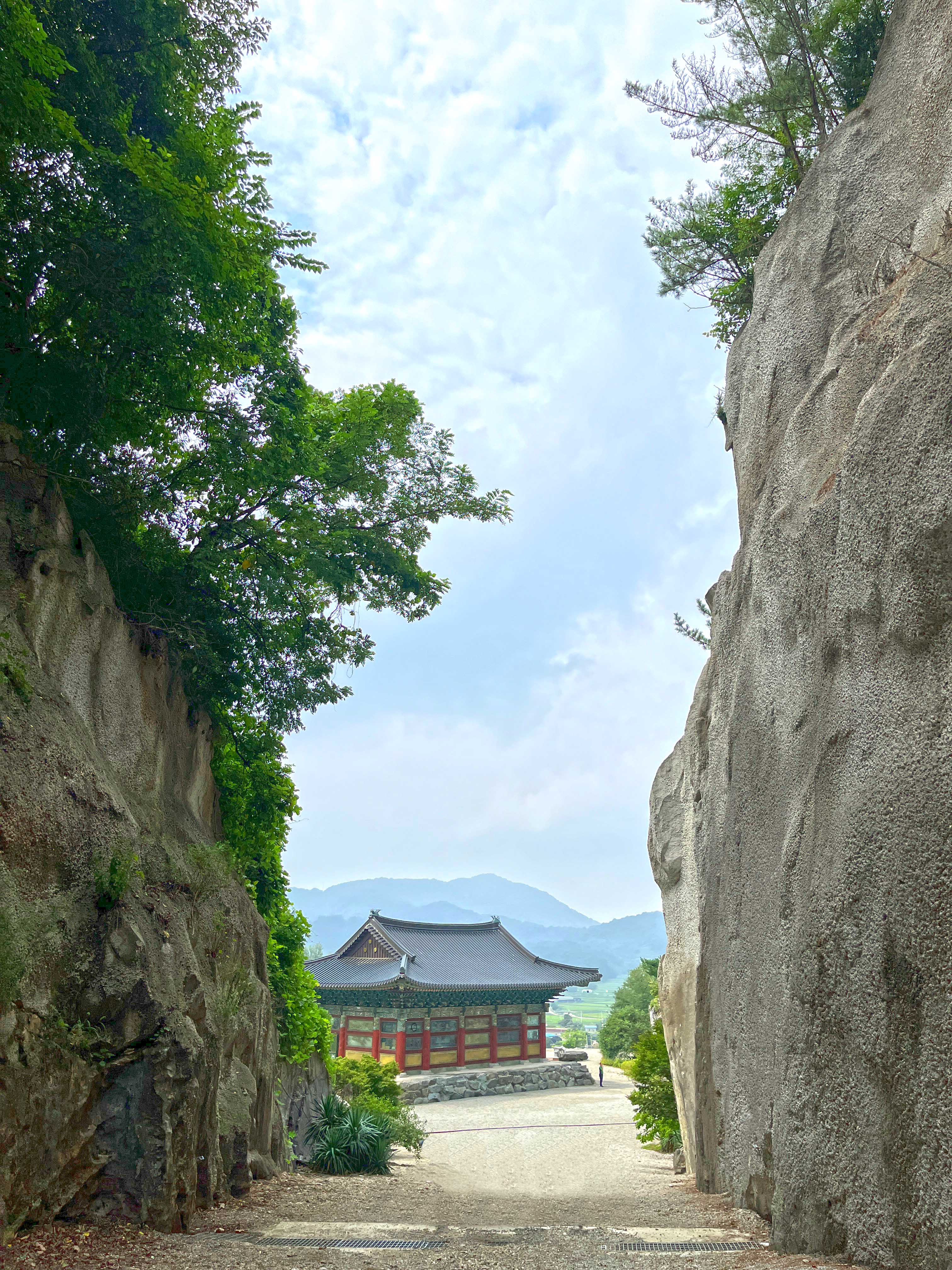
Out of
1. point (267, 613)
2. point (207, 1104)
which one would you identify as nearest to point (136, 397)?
point (267, 613)

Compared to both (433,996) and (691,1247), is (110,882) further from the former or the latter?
(433,996)

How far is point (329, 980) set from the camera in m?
31.9

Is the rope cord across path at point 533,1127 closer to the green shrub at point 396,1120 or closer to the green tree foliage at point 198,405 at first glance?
the green shrub at point 396,1120

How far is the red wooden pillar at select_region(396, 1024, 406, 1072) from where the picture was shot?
3023 centimetres

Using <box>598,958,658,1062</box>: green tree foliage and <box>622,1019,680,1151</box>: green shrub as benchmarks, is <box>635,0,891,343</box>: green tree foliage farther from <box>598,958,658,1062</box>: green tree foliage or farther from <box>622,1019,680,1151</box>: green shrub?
<box>598,958,658,1062</box>: green tree foliage

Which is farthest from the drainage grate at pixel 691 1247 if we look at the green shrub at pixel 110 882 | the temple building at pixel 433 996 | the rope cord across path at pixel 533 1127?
the temple building at pixel 433 996

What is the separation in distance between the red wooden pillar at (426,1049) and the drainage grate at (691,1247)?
26568 millimetres

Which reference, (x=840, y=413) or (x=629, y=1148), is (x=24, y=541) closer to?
(x=840, y=413)

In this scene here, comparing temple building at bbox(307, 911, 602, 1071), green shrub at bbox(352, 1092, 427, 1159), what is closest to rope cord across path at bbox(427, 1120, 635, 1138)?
green shrub at bbox(352, 1092, 427, 1159)

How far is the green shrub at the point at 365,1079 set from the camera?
1694cm

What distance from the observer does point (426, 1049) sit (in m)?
31.1

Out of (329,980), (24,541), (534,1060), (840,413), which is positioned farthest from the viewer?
(534,1060)

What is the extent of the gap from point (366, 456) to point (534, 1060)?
99.5 feet

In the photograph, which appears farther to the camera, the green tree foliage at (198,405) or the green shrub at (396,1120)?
the green shrub at (396,1120)
